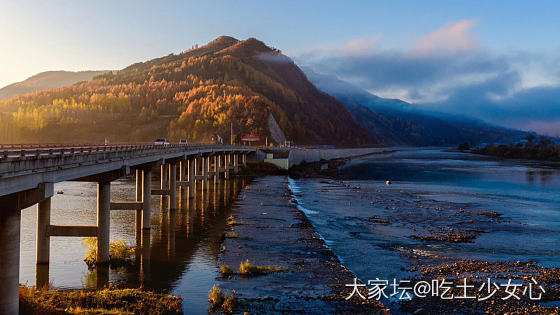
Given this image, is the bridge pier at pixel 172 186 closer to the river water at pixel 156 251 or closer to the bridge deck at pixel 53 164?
the river water at pixel 156 251

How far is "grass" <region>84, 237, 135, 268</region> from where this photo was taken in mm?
26342

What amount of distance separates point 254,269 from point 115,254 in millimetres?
8527

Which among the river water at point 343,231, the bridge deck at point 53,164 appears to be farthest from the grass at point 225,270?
the bridge deck at point 53,164

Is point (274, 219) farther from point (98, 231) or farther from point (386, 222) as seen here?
point (98, 231)

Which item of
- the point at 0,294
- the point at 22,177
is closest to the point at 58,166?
the point at 22,177

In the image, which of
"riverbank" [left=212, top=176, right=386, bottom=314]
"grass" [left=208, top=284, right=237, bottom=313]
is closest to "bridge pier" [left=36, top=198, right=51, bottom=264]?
"riverbank" [left=212, top=176, right=386, bottom=314]

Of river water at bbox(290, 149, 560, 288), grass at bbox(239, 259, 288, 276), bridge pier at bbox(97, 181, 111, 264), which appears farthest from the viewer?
river water at bbox(290, 149, 560, 288)

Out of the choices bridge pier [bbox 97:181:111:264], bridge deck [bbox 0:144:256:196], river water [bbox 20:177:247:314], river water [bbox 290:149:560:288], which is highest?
bridge deck [bbox 0:144:256:196]

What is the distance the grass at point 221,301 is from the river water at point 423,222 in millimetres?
7724

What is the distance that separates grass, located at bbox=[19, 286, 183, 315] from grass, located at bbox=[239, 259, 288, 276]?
481 centimetres

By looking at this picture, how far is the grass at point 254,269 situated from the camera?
24.5 metres

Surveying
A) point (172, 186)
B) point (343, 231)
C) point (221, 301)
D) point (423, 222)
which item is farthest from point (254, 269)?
point (172, 186)

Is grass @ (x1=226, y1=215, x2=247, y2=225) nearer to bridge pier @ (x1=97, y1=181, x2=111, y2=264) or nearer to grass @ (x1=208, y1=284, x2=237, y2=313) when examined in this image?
bridge pier @ (x1=97, y1=181, x2=111, y2=264)

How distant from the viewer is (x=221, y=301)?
792 inches
